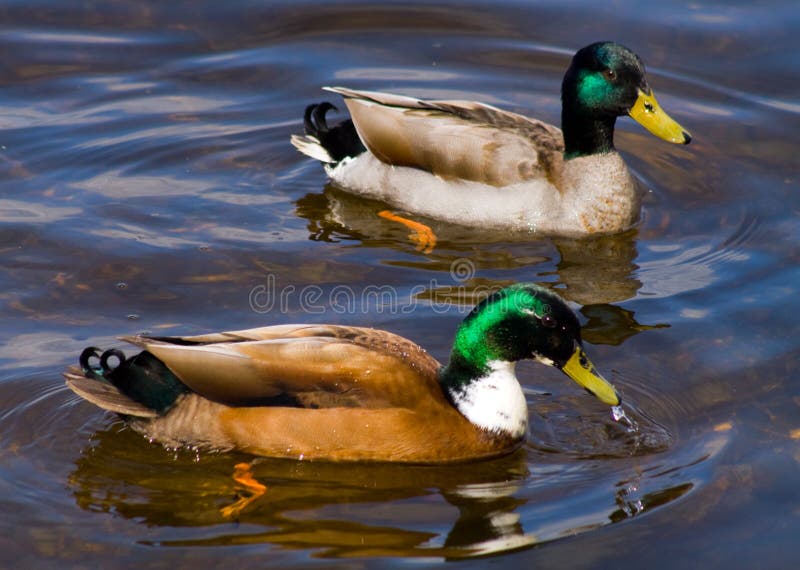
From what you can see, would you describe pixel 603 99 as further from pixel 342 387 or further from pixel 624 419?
pixel 342 387

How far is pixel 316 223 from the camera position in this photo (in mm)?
9125

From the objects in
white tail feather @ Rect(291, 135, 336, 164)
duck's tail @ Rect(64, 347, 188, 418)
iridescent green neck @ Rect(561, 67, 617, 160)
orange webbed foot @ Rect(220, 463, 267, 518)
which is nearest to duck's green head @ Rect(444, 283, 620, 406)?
orange webbed foot @ Rect(220, 463, 267, 518)

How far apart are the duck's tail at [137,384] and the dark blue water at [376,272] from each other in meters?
0.27

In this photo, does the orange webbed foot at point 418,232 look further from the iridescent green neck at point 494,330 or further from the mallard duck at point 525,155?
the iridescent green neck at point 494,330

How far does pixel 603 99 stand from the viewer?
30.2 ft

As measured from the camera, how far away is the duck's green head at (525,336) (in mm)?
6191

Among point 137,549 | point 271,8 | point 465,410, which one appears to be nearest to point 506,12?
point 271,8

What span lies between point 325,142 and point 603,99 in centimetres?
211

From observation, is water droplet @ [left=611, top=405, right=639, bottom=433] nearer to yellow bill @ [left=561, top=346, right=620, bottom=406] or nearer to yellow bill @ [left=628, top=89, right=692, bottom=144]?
yellow bill @ [left=561, top=346, right=620, bottom=406]

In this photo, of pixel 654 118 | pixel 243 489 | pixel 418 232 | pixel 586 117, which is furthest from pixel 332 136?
pixel 243 489

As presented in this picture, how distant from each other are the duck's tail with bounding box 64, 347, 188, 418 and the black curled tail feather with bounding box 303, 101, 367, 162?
12.5 feet

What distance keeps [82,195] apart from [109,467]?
3.42 meters

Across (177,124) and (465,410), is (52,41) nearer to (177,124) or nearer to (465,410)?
(177,124)

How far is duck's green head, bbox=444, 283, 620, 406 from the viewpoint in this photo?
619cm
